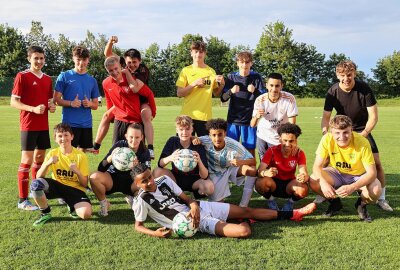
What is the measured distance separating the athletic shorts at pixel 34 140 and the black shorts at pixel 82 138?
504 millimetres

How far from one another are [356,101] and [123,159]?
3.34 meters

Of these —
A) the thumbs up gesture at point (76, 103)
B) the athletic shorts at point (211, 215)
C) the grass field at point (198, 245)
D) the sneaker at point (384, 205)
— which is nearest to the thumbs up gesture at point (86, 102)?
the thumbs up gesture at point (76, 103)

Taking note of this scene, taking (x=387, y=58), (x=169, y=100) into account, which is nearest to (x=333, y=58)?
(x=387, y=58)

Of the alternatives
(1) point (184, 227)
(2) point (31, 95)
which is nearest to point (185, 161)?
(1) point (184, 227)

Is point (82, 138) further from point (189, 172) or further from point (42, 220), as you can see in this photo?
point (189, 172)

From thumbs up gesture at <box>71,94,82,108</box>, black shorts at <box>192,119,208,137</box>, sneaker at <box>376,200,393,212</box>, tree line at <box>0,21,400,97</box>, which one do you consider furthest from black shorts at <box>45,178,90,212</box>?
tree line at <box>0,21,400,97</box>

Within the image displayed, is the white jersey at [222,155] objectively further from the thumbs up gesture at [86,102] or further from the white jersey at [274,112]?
the thumbs up gesture at [86,102]

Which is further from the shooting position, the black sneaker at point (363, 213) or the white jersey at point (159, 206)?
the black sneaker at point (363, 213)

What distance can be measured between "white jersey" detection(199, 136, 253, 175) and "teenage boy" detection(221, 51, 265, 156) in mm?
1011

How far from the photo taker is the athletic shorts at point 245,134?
6.65m

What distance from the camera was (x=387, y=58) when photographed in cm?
6925

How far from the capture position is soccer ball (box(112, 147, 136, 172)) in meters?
5.07

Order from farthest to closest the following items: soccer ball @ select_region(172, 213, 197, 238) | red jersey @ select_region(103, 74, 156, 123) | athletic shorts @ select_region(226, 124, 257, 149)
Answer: athletic shorts @ select_region(226, 124, 257, 149), red jersey @ select_region(103, 74, 156, 123), soccer ball @ select_region(172, 213, 197, 238)

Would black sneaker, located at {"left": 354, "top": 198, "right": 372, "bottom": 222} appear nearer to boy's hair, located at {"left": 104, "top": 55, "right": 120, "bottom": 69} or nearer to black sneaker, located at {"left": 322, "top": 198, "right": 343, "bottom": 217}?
black sneaker, located at {"left": 322, "top": 198, "right": 343, "bottom": 217}
